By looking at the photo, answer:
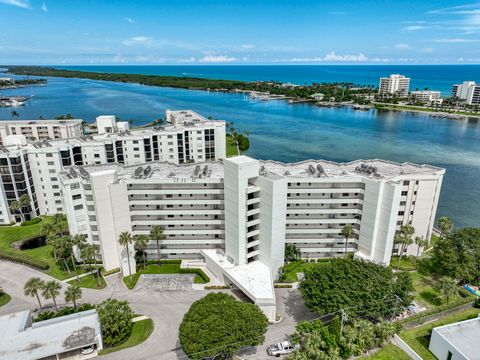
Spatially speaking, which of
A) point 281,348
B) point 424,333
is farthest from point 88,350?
point 424,333

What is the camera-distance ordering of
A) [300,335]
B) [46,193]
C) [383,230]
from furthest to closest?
1. [46,193]
2. [383,230]
3. [300,335]

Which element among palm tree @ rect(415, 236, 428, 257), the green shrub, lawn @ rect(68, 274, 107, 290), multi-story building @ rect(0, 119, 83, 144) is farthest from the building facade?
multi-story building @ rect(0, 119, 83, 144)

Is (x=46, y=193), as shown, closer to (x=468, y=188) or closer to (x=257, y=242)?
(x=257, y=242)

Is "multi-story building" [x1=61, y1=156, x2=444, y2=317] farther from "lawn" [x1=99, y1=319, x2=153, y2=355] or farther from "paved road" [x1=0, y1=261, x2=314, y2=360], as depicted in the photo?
"lawn" [x1=99, y1=319, x2=153, y2=355]

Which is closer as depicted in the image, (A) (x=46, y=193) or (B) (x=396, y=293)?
(B) (x=396, y=293)

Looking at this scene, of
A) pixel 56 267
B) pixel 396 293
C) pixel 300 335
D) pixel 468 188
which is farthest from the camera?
pixel 468 188

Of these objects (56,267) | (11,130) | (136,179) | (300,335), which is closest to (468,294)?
(300,335)
